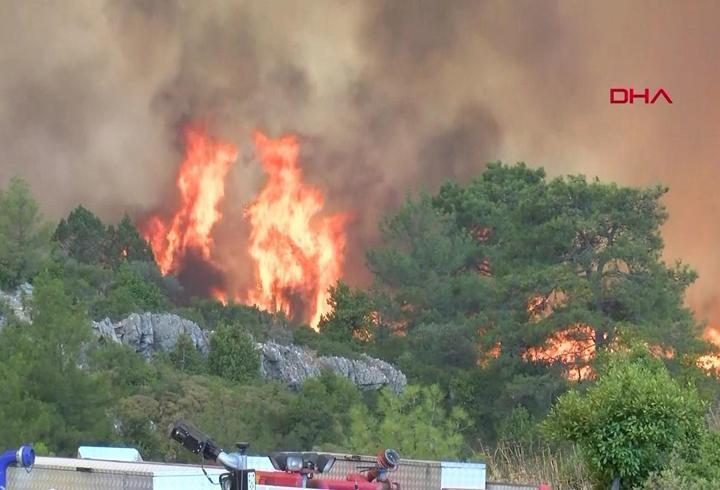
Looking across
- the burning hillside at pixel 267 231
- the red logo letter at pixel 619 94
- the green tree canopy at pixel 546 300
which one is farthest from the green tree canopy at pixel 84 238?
the red logo letter at pixel 619 94

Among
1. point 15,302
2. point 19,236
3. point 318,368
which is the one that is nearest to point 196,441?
point 15,302

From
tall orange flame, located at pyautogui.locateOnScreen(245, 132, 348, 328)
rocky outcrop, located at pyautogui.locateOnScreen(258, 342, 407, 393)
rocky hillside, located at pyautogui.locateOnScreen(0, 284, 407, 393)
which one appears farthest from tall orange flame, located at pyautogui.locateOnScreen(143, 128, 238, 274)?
rocky outcrop, located at pyautogui.locateOnScreen(258, 342, 407, 393)

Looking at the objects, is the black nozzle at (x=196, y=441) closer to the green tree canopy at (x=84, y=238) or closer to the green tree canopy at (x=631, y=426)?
the green tree canopy at (x=631, y=426)

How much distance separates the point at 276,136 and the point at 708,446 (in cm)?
4890

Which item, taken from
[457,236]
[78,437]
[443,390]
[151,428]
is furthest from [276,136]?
[78,437]

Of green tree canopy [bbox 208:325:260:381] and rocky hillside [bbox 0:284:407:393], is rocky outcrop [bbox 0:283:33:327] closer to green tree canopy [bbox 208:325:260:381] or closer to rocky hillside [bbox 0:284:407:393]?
rocky hillside [bbox 0:284:407:393]

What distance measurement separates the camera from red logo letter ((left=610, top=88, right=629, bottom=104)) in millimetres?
44562

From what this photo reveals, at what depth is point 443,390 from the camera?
127 ft

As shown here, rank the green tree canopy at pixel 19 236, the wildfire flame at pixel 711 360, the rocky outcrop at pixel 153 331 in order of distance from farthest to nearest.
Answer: the green tree canopy at pixel 19 236
the rocky outcrop at pixel 153 331
the wildfire flame at pixel 711 360

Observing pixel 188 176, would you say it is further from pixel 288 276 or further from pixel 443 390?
pixel 443 390

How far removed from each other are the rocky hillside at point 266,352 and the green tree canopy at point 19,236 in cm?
75

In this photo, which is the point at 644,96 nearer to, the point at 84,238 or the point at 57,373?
the point at 84,238

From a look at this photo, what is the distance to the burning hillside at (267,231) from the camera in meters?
53.8

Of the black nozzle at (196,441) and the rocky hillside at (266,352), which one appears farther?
the rocky hillside at (266,352)
